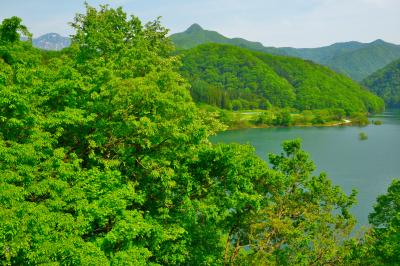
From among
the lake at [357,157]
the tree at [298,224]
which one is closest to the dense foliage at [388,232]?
the tree at [298,224]

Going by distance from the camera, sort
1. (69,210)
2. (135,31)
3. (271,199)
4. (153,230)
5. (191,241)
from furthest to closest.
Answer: (135,31) < (271,199) < (191,241) < (153,230) < (69,210)

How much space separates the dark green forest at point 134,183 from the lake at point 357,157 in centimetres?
2397

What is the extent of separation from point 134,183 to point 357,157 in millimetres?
75519

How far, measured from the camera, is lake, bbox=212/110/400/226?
189 ft

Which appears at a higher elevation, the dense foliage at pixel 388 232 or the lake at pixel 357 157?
the dense foliage at pixel 388 232

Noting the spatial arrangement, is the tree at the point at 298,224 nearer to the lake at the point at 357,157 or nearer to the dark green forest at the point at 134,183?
the dark green forest at the point at 134,183

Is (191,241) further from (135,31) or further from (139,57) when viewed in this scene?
(135,31)

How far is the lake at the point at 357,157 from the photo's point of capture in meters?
57.7

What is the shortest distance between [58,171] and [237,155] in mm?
9277

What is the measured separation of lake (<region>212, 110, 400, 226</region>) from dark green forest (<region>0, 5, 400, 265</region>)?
2397cm

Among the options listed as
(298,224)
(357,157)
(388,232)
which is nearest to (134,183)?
(298,224)

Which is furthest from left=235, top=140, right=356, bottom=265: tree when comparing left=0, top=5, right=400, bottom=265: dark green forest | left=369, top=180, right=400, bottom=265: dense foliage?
left=369, top=180, right=400, bottom=265: dense foliage

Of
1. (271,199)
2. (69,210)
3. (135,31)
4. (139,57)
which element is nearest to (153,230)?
(69,210)

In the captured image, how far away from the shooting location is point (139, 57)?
24875mm
